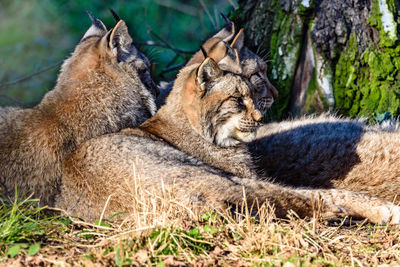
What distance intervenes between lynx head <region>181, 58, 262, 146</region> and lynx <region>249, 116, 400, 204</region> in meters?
0.57

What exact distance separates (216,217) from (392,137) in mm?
2358

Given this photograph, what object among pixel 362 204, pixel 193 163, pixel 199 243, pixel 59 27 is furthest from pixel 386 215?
pixel 59 27

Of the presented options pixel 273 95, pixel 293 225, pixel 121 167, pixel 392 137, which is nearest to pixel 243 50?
pixel 273 95

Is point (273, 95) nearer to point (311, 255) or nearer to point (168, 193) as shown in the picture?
point (168, 193)

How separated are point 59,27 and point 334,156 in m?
7.01

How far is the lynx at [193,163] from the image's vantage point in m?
3.60

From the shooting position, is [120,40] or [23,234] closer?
[23,234]

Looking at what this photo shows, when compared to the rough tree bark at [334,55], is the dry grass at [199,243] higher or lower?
lower

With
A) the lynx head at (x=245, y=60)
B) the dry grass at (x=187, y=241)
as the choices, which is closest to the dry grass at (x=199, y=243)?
the dry grass at (x=187, y=241)

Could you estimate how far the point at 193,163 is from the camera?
4055 millimetres

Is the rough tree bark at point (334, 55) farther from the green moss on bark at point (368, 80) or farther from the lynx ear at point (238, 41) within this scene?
the lynx ear at point (238, 41)

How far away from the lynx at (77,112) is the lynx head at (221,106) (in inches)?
30.2

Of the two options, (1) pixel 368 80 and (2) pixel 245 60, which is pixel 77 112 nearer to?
(2) pixel 245 60

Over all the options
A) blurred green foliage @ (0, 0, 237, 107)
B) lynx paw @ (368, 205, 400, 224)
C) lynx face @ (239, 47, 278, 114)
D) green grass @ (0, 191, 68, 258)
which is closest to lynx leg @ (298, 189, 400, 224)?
lynx paw @ (368, 205, 400, 224)
